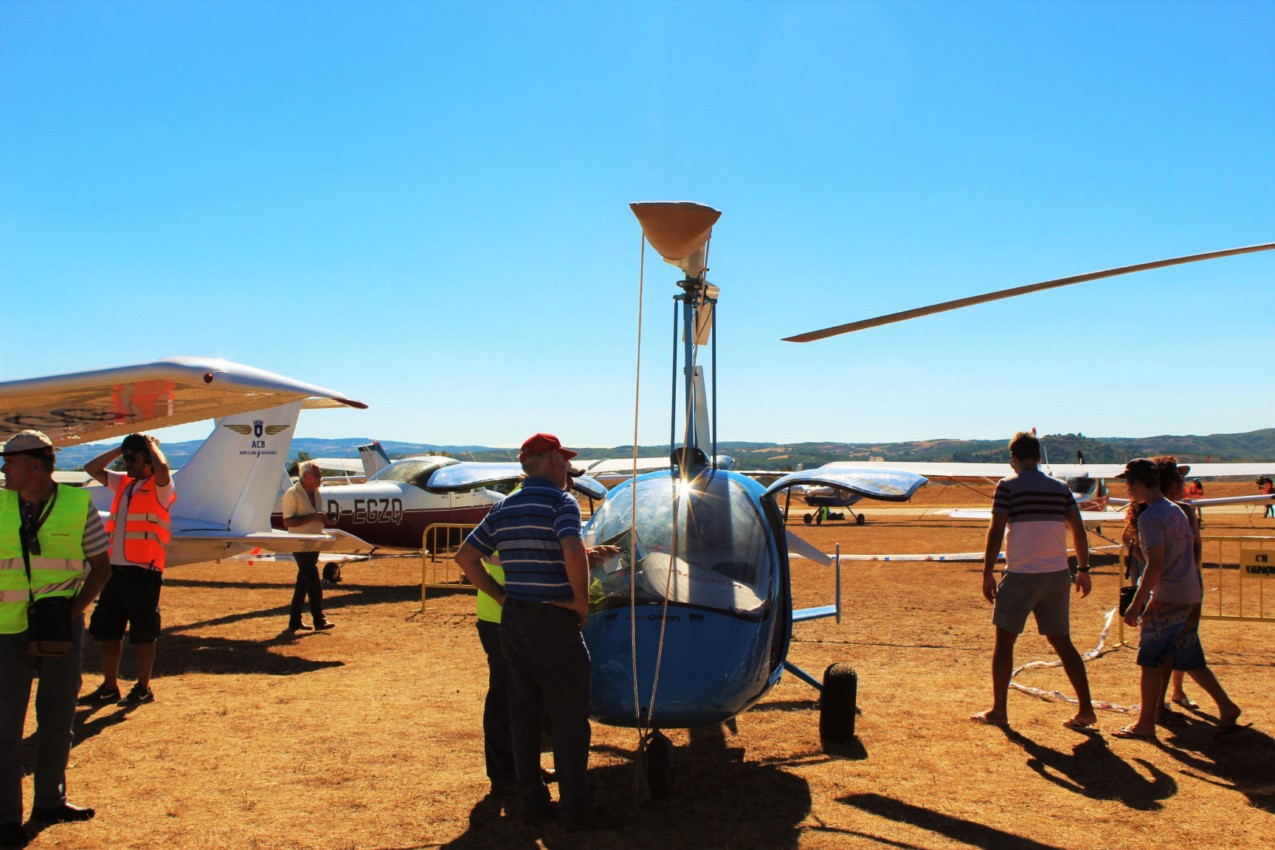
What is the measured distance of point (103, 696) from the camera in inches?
257

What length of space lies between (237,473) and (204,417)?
11.3 ft

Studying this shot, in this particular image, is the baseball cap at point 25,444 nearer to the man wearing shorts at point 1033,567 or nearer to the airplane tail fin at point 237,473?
the man wearing shorts at point 1033,567

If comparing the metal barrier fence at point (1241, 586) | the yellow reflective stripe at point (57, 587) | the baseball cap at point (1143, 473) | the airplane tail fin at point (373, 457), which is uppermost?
the baseball cap at point (1143, 473)

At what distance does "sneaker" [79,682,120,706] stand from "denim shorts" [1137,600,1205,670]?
7160 mm

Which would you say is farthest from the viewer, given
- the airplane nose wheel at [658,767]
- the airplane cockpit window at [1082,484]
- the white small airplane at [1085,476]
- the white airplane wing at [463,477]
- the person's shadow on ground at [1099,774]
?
the airplane cockpit window at [1082,484]

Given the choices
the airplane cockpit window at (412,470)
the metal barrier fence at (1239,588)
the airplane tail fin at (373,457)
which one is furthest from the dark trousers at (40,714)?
the airplane tail fin at (373,457)

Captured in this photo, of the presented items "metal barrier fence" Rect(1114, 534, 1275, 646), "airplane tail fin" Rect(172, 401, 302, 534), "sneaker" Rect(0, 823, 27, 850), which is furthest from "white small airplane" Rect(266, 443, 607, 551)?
"sneaker" Rect(0, 823, 27, 850)

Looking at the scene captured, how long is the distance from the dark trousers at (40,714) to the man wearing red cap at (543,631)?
1906 millimetres

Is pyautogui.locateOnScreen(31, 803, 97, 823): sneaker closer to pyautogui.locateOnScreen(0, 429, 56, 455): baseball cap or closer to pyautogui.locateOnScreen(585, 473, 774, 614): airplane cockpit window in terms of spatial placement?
pyautogui.locateOnScreen(0, 429, 56, 455): baseball cap

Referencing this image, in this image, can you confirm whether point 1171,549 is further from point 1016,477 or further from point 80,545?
point 80,545

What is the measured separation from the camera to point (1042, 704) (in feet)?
21.7

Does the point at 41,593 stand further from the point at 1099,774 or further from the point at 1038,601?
the point at 1038,601

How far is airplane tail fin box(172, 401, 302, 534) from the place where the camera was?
11.0 metres

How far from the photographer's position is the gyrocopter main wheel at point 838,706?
218 inches
